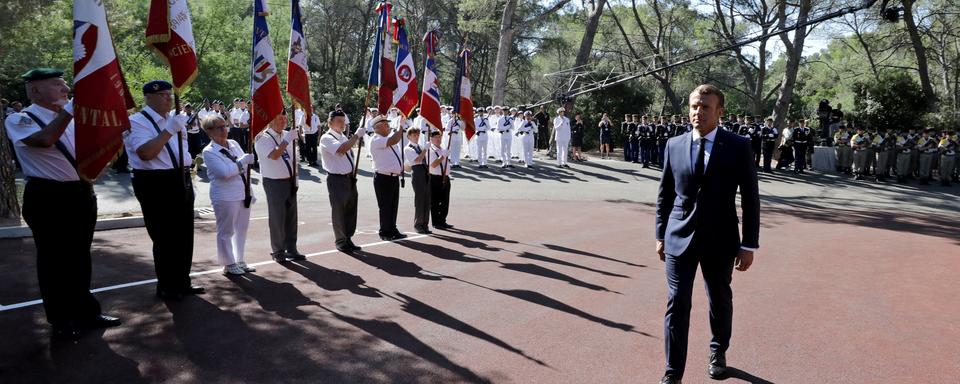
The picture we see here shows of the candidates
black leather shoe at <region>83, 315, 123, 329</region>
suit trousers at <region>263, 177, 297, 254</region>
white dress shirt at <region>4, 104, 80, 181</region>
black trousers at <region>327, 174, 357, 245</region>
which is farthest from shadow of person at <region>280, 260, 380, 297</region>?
white dress shirt at <region>4, 104, 80, 181</region>

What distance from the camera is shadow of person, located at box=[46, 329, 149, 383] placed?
4461 mm

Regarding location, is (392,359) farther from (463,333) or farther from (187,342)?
(187,342)

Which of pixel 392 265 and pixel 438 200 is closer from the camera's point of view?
pixel 392 265

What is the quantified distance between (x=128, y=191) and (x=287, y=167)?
8400mm

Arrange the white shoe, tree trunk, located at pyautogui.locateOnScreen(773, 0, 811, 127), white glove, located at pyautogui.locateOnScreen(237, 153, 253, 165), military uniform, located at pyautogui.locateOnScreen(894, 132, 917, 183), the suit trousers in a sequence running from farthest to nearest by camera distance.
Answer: tree trunk, located at pyautogui.locateOnScreen(773, 0, 811, 127) → military uniform, located at pyautogui.locateOnScreen(894, 132, 917, 183) → the suit trousers → the white shoe → white glove, located at pyautogui.locateOnScreen(237, 153, 253, 165)

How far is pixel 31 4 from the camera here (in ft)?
52.5

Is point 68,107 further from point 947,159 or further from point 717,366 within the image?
point 947,159

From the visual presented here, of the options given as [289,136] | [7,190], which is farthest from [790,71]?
[7,190]

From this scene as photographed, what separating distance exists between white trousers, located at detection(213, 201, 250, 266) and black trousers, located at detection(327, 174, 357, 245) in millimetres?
1635

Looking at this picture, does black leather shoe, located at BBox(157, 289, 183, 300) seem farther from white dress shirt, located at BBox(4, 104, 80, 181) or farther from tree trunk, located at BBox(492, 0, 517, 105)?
tree trunk, located at BBox(492, 0, 517, 105)

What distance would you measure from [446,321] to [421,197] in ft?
16.2

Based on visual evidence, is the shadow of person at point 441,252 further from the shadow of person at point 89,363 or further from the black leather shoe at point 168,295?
the shadow of person at point 89,363

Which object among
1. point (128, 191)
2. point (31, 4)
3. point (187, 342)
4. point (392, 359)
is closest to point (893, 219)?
point (392, 359)

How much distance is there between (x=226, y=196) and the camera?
7.09m
